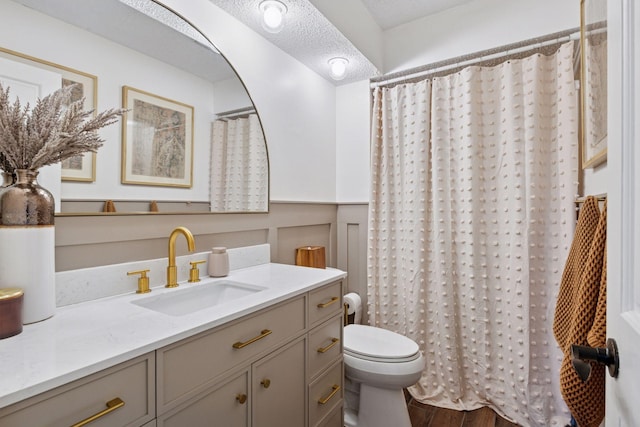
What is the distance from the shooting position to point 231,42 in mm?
1649

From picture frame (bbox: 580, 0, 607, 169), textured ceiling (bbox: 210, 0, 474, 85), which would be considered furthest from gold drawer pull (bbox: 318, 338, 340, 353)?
textured ceiling (bbox: 210, 0, 474, 85)

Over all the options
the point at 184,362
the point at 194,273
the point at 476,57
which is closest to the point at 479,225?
the point at 476,57

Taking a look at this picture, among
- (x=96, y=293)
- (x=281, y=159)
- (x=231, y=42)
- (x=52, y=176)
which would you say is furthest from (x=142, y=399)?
(x=231, y=42)

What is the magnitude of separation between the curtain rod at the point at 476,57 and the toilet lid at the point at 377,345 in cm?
170

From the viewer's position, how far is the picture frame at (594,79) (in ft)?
3.40

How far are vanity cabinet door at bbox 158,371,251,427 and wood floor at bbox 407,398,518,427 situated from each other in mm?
1255

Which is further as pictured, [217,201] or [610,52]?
[217,201]

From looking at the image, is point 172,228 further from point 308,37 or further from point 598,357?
point 598,357

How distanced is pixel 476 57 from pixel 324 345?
1.92m

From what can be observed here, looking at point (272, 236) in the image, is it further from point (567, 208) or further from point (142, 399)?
point (567, 208)

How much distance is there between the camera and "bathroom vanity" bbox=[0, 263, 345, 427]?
25.4 inches

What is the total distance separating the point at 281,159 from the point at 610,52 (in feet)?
5.14

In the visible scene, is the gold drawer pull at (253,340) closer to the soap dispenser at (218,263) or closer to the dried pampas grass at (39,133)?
the soap dispenser at (218,263)

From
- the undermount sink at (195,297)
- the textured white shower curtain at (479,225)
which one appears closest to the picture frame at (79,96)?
the undermount sink at (195,297)
